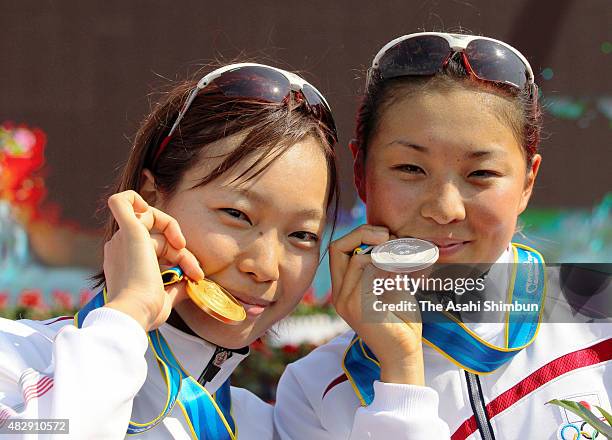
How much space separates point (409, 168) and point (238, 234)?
649 millimetres

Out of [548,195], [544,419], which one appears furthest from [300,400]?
[548,195]

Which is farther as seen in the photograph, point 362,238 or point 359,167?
point 359,167

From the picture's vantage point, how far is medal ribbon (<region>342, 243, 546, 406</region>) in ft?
9.33

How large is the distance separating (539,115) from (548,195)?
4.33 metres

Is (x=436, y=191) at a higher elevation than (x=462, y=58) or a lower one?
lower

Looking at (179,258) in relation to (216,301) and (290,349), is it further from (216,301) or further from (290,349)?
Result: (290,349)

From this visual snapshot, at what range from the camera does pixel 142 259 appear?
2410mm

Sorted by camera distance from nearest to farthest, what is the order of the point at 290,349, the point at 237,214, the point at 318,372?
the point at 237,214 → the point at 318,372 → the point at 290,349

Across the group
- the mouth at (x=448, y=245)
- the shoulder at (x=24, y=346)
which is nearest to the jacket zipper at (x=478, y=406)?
the mouth at (x=448, y=245)

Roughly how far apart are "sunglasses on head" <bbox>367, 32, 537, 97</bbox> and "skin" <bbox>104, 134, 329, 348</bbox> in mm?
495

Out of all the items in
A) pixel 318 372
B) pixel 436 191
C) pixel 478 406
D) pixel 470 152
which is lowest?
pixel 318 372


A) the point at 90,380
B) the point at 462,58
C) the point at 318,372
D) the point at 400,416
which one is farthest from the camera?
the point at 318,372

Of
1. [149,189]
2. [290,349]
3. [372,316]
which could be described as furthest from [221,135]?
[290,349]

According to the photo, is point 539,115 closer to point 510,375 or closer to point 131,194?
point 510,375
